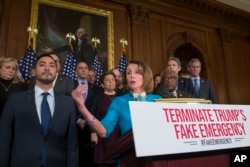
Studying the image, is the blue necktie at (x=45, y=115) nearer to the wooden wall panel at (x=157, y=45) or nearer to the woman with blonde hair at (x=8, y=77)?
the woman with blonde hair at (x=8, y=77)

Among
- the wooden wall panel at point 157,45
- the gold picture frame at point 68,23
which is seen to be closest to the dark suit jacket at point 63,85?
the gold picture frame at point 68,23

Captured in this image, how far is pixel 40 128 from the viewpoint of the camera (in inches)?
69.7

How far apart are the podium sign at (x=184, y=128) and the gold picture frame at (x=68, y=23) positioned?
384 cm

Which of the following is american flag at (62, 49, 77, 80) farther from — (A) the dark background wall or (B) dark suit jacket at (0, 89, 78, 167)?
(B) dark suit jacket at (0, 89, 78, 167)

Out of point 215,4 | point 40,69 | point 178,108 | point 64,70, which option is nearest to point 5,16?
point 64,70

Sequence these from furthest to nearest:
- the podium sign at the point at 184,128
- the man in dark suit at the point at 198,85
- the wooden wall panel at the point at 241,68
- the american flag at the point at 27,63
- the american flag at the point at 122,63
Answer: the wooden wall panel at the point at 241,68
the american flag at the point at 122,63
the american flag at the point at 27,63
the man in dark suit at the point at 198,85
the podium sign at the point at 184,128

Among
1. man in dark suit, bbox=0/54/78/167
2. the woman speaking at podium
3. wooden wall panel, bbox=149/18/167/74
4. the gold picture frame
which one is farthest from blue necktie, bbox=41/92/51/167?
wooden wall panel, bbox=149/18/167/74

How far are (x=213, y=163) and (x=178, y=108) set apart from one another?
0.27 metres

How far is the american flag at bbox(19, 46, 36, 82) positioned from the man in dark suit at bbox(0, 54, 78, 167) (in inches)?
85.0

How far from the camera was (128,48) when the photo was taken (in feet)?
18.0

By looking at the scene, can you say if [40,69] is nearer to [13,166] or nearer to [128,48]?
[13,166]

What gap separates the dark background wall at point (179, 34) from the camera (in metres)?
4.40

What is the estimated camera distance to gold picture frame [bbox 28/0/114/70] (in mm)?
4484

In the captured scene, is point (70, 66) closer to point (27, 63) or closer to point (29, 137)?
point (27, 63)
